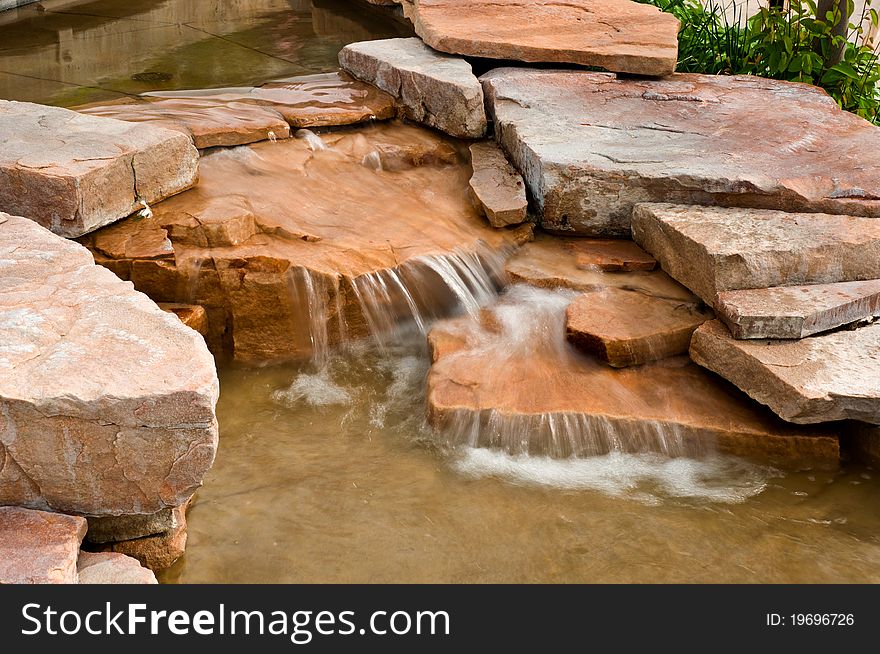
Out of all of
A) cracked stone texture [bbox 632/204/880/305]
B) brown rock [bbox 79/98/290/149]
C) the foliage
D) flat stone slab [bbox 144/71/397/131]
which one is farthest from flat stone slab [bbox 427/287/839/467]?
the foliage

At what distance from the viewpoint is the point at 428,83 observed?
5195 mm

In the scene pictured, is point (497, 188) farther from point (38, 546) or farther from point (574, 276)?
point (38, 546)

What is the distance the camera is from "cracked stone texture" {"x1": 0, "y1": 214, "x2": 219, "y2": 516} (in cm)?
257

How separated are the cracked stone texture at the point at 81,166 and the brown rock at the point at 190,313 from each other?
0.45 m

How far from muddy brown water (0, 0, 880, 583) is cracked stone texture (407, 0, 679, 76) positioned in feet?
7.32

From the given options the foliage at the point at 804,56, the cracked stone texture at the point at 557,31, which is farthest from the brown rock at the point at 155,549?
the foliage at the point at 804,56

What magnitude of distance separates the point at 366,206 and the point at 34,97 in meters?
2.33

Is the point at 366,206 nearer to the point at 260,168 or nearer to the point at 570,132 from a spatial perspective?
the point at 260,168

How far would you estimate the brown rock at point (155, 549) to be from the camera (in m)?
2.92

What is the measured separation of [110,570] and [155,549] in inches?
13.3

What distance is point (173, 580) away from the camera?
2.93 metres

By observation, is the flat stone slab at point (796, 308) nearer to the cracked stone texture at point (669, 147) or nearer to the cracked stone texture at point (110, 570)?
the cracked stone texture at point (669, 147)

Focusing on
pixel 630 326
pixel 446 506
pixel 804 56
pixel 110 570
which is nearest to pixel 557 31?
pixel 804 56

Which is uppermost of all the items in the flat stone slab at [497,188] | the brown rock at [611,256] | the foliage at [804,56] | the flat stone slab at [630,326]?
the foliage at [804,56]
